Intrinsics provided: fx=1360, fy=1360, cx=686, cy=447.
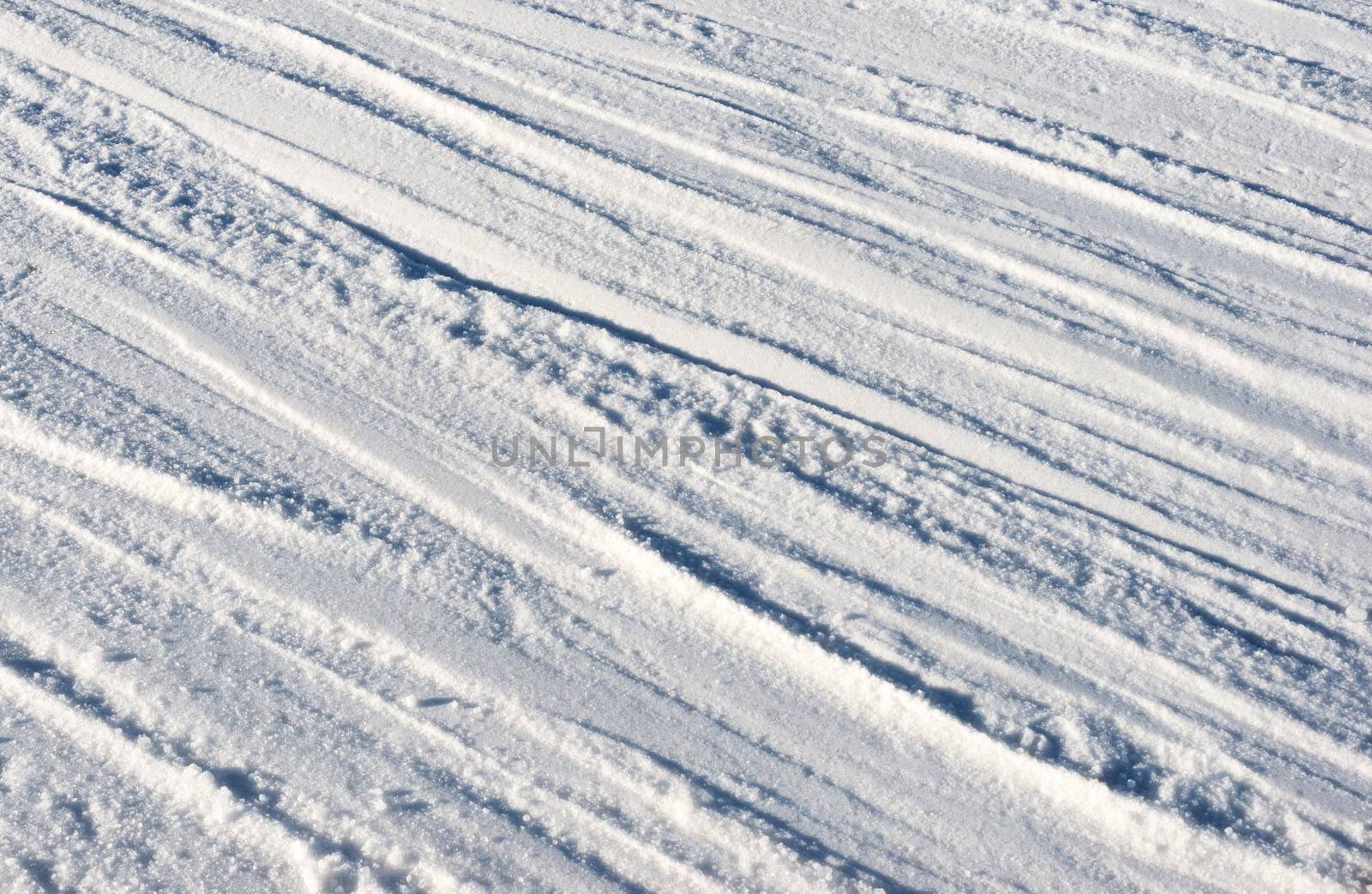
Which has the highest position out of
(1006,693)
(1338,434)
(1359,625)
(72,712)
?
(1338,434)

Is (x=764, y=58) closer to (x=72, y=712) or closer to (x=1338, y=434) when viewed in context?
(x=1338, y=434)

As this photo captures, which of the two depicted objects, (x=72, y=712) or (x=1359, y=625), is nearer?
(x=72, y=712)

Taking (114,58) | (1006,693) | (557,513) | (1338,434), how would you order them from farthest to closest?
(114,58), (1338,434), (557,513), (1006,693)

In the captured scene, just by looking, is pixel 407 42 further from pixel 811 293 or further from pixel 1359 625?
pixel 1359 625

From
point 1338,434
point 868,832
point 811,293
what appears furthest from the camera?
point 811,293

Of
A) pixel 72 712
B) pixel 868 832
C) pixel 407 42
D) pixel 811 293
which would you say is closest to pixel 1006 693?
pixel 868 832

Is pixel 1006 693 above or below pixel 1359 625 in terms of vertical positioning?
below
